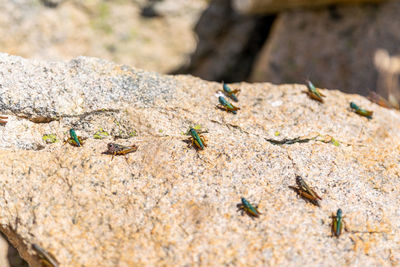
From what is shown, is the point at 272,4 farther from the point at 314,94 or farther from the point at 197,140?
the point at 197,140

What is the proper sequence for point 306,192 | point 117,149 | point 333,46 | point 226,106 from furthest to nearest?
point 333,46 → point 226,106 → point 117,149 → point 306,192

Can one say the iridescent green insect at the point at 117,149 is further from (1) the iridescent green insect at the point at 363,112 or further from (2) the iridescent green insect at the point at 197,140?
(1) the iridescent green insect at the point at 363,112

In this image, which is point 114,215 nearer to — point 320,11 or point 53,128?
point 53,128

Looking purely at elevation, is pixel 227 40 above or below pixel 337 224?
below

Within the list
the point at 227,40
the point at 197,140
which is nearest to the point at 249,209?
the point at 197,140

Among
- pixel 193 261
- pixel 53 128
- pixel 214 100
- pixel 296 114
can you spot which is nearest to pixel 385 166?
pixel 296 114
